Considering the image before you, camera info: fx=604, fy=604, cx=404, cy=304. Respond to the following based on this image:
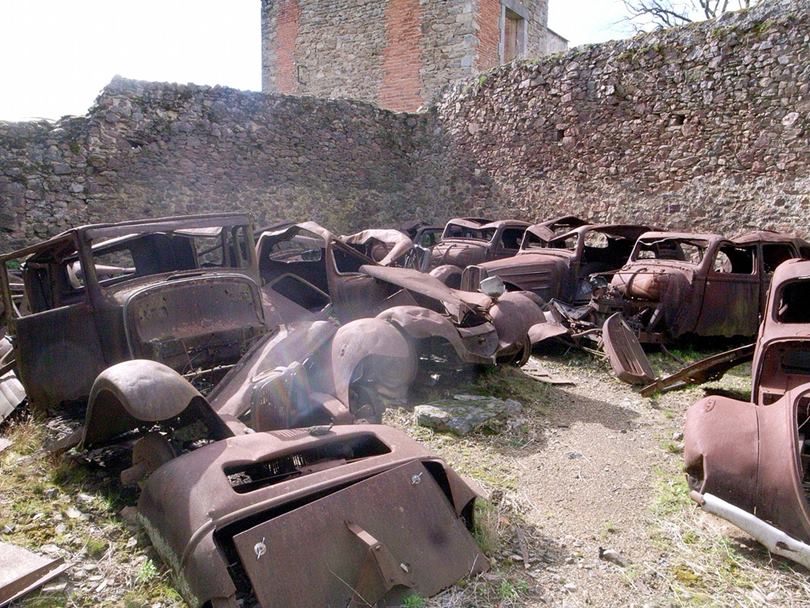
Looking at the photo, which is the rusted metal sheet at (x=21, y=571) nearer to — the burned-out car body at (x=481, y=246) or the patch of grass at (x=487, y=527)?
A: the patch of grass at (x=487, y=527)

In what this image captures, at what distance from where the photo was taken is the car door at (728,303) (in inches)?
267

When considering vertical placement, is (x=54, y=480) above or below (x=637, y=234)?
below

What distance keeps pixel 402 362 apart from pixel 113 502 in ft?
7.01

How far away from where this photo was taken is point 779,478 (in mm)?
2709

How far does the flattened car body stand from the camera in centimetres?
224

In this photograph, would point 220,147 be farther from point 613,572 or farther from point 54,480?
point 613,572

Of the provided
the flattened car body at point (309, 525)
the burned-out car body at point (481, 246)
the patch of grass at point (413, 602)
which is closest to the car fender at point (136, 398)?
the flattened car body at point (309, 525)

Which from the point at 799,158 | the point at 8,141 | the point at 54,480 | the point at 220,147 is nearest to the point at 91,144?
the point at 8,141

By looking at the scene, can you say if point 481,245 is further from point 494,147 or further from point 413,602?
point 413,602

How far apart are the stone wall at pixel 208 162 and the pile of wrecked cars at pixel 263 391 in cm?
485

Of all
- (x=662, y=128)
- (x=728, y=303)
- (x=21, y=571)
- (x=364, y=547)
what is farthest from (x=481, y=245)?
(x=21, y=571)

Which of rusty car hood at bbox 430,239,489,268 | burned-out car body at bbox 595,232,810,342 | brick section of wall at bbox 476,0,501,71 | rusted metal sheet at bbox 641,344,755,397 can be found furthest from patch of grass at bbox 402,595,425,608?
brick section of wall at bbox 476,0,501,71

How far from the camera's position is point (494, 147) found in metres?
14.2

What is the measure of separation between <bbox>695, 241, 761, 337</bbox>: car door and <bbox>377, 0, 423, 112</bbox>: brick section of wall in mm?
12792
